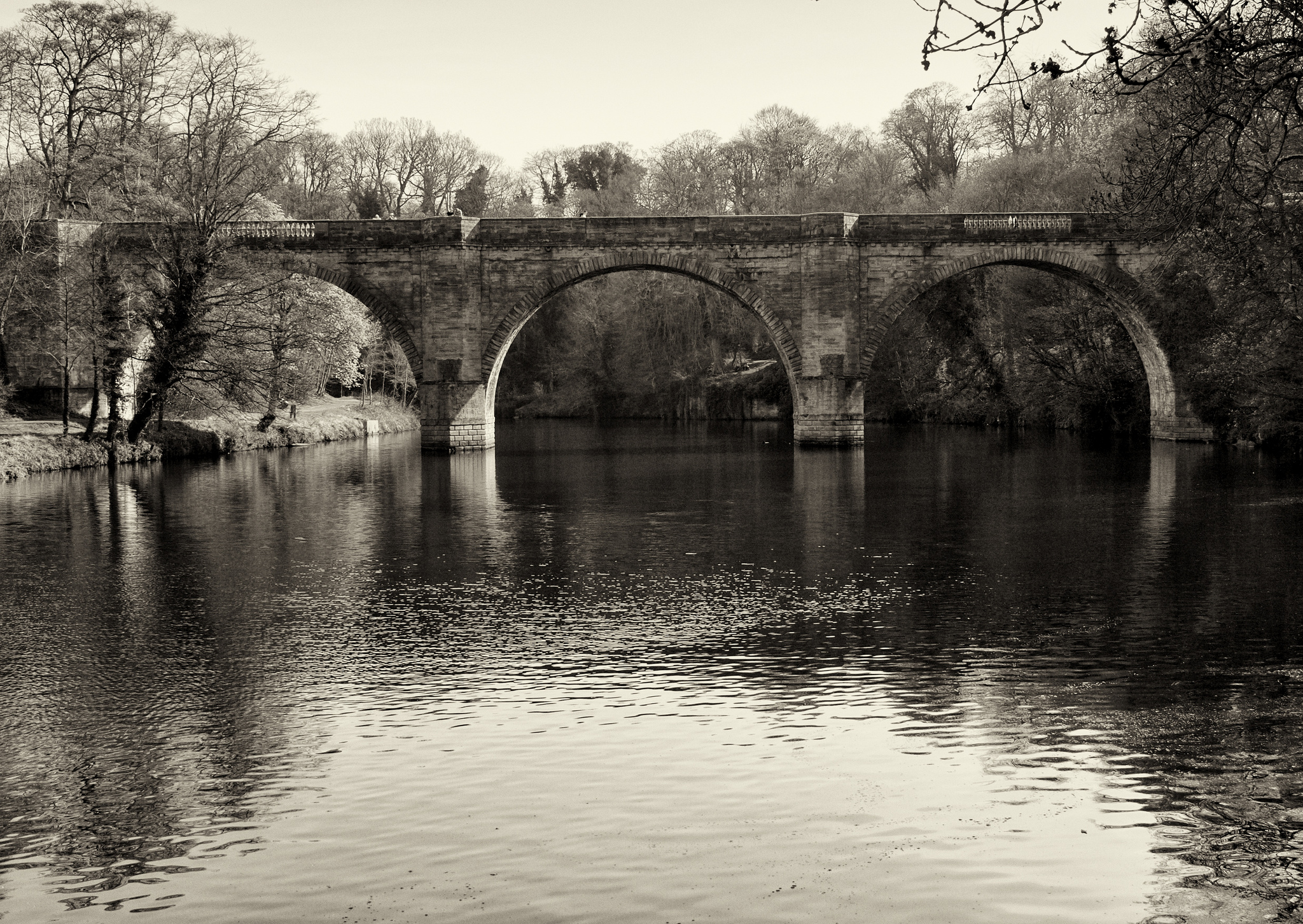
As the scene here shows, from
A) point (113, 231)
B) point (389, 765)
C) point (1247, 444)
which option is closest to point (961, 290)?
point (1247, 444)

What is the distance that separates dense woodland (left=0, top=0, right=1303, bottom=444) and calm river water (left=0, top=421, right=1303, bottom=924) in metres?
3.26

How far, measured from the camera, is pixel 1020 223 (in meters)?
32.1

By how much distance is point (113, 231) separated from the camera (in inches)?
1221

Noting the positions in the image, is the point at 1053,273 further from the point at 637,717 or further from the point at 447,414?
the point at 637,717

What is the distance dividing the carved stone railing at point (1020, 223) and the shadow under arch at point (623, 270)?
551 cm

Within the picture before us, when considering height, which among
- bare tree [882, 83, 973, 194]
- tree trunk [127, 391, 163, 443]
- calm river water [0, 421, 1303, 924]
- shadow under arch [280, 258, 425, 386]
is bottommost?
calm river water [0, 421, 1303, 924]

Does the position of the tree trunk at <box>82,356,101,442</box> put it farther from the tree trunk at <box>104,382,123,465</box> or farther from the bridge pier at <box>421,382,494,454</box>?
the bridge pier at <box>421,382,494,454</box>

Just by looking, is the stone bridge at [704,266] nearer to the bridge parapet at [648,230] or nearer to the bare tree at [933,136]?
the bridge parapet at [648,230]

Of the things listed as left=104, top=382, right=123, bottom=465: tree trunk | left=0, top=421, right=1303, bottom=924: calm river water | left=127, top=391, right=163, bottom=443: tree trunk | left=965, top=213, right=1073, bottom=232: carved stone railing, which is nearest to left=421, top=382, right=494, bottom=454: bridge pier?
left=127, top=391, right=163, bottom=443: tree trunk

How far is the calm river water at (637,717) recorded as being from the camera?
5.16 meters

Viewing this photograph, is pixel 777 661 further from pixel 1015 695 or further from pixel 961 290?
pixel 961 290

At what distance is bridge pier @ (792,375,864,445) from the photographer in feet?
108

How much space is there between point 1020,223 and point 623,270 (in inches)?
402

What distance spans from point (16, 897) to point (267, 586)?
24.7 feet
